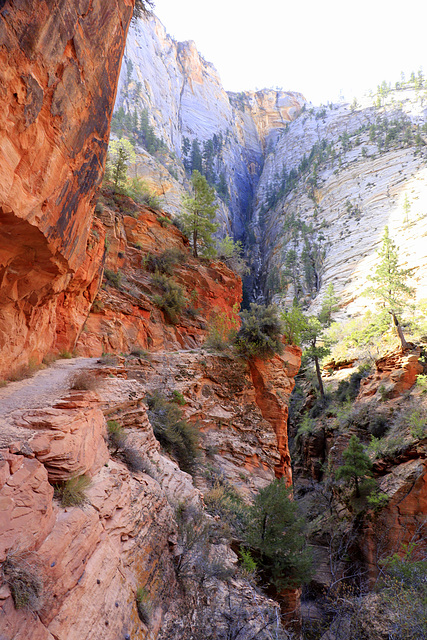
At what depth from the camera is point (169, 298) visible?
638 inches

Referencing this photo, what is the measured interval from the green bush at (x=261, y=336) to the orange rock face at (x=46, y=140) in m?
8.63

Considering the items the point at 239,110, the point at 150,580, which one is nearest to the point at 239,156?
the point at 239,110

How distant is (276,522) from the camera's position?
852 centimetres

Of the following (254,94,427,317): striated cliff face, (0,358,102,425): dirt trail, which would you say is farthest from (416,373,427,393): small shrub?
(0,358,102,425): dirt trail

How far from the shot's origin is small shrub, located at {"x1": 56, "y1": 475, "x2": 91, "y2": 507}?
3.84 m

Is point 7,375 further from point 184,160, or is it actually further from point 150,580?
point 184,160

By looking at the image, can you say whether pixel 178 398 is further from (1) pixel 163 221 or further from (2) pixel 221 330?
(1) pixel 163 221

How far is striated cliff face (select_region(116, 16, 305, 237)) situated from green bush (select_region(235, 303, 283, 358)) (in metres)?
28.4

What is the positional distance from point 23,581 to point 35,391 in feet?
12.5

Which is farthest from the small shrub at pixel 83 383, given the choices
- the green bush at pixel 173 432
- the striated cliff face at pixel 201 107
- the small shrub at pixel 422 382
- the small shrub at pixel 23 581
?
the striated cliff face at pixel 201 107

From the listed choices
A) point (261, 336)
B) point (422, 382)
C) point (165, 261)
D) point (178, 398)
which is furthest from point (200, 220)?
point (422, 382)

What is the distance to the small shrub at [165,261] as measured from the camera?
17812mm

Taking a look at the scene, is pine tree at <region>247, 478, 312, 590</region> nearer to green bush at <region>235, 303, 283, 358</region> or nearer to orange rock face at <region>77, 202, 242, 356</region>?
green bush at <region>235, 303, 283, 358</region>

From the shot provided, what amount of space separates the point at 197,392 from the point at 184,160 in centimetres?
Result: 6229
